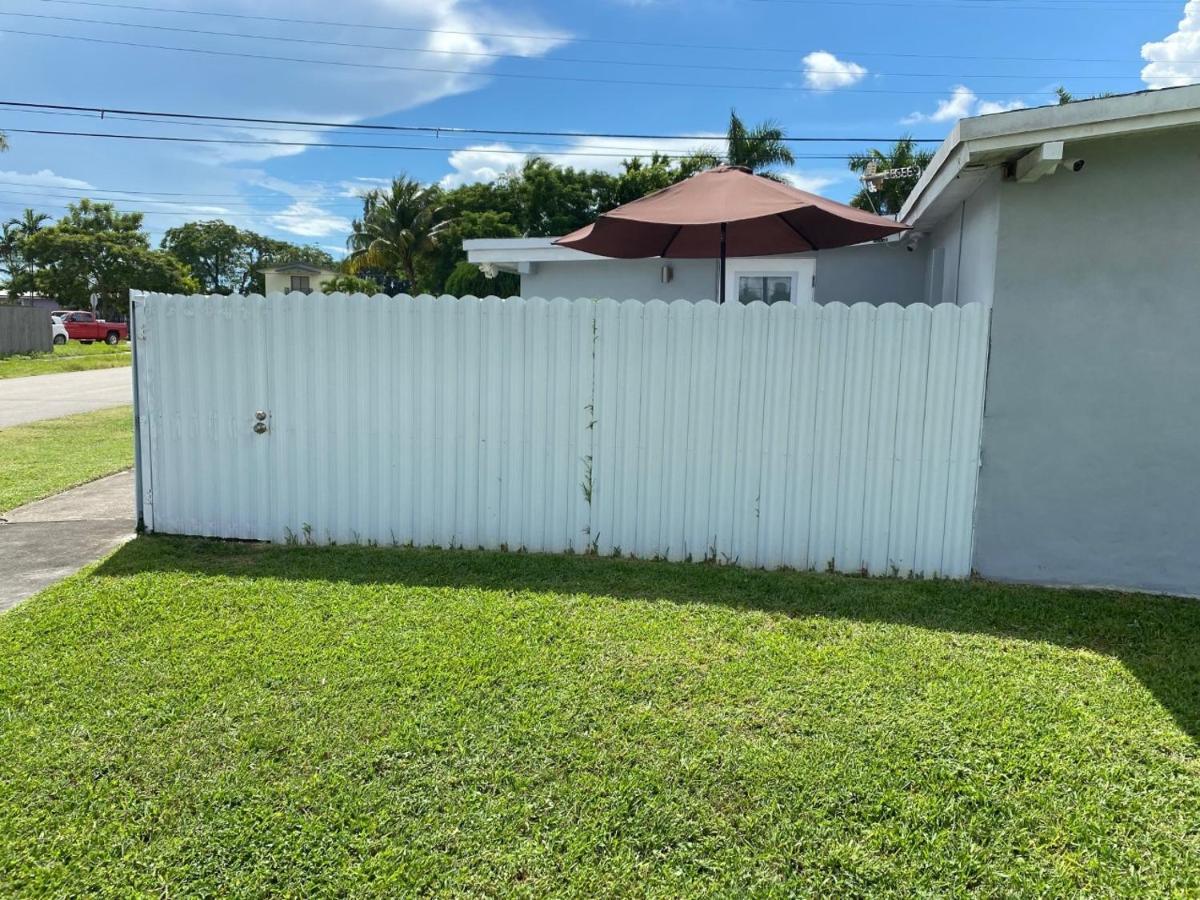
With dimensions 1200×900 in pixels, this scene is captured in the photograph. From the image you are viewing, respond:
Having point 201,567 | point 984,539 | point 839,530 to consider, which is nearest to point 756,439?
point 839,530

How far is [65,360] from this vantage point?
26609 millimetres

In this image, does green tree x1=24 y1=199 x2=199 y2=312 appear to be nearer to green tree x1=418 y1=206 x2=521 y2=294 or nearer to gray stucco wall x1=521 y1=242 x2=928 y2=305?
green tree x1=418 y1=206 x2=521 y2=294

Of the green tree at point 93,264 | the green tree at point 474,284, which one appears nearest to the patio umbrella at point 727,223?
the green tree at point 474,284

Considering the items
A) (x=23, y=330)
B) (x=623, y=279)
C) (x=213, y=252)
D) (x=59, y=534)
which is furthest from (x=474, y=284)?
(x=213, y=252)

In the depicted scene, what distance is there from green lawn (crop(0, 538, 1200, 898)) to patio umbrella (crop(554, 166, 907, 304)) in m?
2.78

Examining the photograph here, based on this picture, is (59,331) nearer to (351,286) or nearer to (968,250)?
(351,286)

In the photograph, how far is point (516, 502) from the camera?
5.50 m

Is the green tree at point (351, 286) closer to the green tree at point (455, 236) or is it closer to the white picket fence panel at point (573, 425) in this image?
the green tree at point (455, 236)

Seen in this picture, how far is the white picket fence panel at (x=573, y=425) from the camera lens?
16.6 feet

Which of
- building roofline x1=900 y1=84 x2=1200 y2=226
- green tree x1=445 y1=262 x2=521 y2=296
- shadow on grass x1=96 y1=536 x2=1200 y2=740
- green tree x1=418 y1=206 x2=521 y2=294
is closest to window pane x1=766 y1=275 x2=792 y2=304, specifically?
building roofline x1=900 y1=84 x2=1200 y2=226

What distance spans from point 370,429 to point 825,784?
12.8 ft

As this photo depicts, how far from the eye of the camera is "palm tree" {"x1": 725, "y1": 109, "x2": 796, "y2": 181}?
28.5 meters

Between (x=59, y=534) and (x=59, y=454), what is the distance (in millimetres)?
4437

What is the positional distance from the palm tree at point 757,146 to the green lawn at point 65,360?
21586 mm
